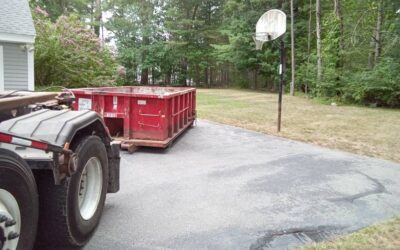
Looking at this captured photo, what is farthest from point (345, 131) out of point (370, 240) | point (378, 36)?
point (378, 36)

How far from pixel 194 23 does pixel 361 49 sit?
14956 millimetres

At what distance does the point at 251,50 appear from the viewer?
24.6 m

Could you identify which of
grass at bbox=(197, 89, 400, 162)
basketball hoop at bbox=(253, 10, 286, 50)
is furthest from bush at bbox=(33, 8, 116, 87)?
basketball hoop at bbox=(253, 10, 286, 50)

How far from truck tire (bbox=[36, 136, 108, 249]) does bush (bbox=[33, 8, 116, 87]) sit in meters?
12.8

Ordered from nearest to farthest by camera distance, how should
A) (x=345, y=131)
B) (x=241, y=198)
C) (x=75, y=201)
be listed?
1. (x=75, y=201)
2. (x=241, y=198)
3. (x=345, y=131)

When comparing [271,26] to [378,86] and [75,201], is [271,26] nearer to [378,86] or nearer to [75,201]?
[378,86]

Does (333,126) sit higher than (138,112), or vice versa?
(138,112)

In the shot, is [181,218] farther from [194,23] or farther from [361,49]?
[194,23]

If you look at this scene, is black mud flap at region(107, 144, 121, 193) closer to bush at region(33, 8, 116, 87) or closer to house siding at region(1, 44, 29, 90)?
house siding at region(1, 44, 29, 90)

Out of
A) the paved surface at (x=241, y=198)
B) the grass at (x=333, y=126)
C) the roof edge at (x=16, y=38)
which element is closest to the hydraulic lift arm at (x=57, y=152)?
the paved surface at (x=241, y=198)

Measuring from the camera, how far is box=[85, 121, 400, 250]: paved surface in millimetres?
3280

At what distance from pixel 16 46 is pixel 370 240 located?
40.8 ft

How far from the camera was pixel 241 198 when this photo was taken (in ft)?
14.0

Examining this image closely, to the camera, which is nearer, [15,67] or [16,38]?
[16,38]
